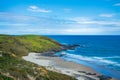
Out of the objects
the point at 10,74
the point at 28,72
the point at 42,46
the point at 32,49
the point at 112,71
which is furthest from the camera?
the point at 42,46

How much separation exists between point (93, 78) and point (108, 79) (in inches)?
123

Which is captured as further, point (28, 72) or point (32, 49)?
point (32, 49)

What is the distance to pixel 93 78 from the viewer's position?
48375 mm

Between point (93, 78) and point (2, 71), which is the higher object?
point (2, 71)

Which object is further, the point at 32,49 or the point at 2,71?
the point at 32,49

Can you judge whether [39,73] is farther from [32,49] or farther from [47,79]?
[32,49]

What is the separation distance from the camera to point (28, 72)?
38.5 m

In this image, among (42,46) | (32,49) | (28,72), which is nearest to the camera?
(28,72)

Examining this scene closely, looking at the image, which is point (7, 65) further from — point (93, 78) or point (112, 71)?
point (112, 71)

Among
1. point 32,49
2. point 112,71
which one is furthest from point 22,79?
point 32,49

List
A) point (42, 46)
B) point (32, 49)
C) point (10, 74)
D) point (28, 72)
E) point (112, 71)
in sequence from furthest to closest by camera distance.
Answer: point (42, 46) < point (32, 49) < point (112, 71) < point (28, 72) < point (10, 74)

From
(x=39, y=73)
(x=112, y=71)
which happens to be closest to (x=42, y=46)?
(x=112, y=71)

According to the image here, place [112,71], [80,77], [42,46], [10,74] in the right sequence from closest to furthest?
[10,74] < [80,77] < [112,71] < [42,46]

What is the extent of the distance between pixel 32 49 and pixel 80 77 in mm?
57053
